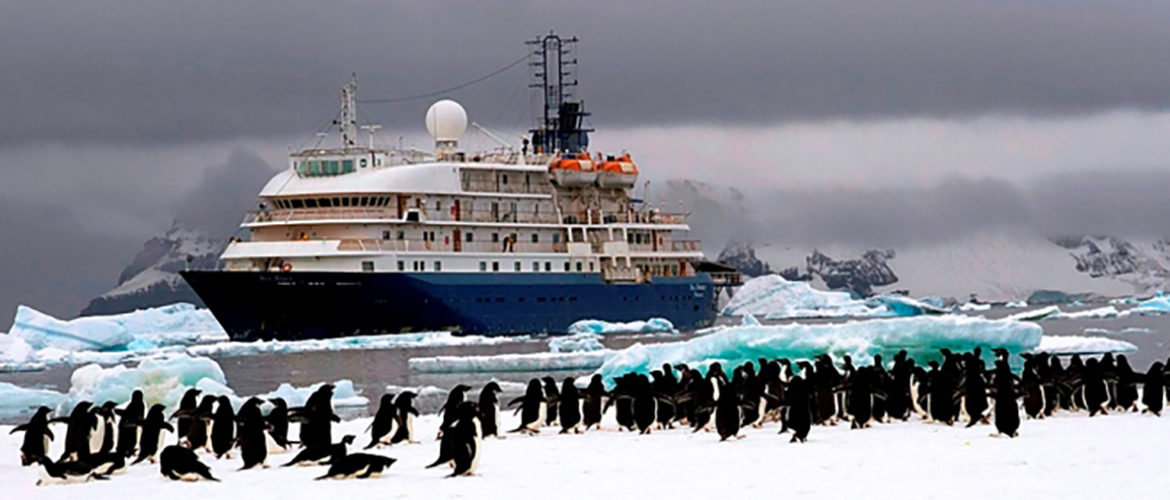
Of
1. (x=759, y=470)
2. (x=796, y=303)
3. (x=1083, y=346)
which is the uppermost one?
(x=796, y=303)

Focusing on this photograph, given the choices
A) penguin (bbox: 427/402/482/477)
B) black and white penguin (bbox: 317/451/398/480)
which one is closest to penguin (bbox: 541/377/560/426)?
penguin (bbox: 427/402/482/477)

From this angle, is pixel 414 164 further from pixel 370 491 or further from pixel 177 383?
pixel 370 491

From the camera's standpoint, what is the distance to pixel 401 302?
4788 centimetres

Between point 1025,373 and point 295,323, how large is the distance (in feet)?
109

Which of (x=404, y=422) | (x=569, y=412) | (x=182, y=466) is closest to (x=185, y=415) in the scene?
(x=404, y=422)

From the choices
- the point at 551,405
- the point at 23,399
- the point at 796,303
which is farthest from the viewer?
the point at 796,303

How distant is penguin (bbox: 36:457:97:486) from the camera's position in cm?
1149

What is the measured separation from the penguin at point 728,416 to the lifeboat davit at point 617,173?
136 ft

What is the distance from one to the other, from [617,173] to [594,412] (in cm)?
4013

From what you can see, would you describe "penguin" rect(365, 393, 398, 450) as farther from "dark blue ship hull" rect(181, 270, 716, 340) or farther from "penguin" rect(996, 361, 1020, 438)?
"dark blue ship hull" rect(181, 270, 716, 340)

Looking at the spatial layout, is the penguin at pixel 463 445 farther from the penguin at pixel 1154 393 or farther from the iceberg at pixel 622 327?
the iceberg at pixel 622 327

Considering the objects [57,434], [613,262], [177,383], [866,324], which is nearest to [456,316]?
[613,262]

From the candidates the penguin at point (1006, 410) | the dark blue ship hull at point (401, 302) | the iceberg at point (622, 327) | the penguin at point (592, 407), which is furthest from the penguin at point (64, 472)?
the iceberg at point (622, 327)

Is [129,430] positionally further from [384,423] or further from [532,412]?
[532,412]
